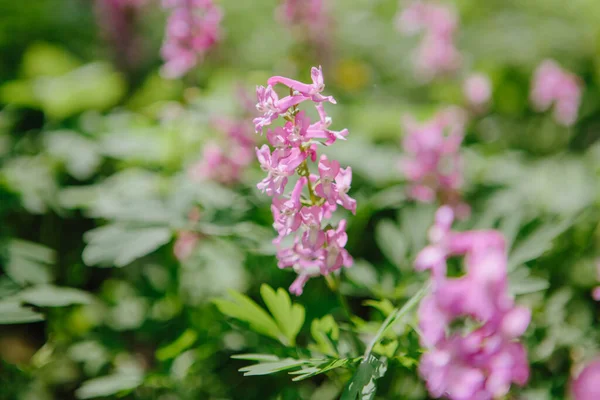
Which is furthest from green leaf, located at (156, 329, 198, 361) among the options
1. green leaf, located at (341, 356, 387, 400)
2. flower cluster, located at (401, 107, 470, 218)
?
flower cluster, located at (401, 107, 470, 218)

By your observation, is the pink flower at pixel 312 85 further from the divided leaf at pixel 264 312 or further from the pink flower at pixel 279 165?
the divided leaf at pixel 264 312

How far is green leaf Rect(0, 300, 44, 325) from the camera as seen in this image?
146cm

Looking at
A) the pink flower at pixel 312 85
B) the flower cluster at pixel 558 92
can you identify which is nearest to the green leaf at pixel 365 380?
the pink flower at pixel 312 85

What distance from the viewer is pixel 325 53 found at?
11.3ft

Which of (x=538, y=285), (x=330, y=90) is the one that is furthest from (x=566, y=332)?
(x=330, y=90)

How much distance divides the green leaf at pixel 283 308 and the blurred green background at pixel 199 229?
21cm

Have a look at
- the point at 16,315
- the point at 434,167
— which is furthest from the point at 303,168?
the point at 434,167

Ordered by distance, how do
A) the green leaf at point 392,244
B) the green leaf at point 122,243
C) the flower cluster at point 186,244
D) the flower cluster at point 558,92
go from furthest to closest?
the flower cluster at point 558,92
the flower cluster at point 186,244
the green leaf at point 392,244
the green leaf at point 122,243

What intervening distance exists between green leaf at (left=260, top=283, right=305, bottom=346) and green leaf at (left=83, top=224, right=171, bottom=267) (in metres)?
0.44

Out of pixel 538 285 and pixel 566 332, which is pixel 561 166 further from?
pixel 538 285

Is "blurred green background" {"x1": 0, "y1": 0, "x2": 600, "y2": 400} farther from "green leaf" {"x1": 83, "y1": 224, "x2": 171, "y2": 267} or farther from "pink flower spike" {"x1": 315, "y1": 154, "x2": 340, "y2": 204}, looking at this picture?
"pink flower spike" {"x1": 315, "y1": 154, "x2": 340, "y2": 204}

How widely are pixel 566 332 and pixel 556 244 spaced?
1.77 ft

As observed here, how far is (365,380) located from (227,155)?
4.23 feet

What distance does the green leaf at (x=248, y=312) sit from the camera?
4.33 ft
